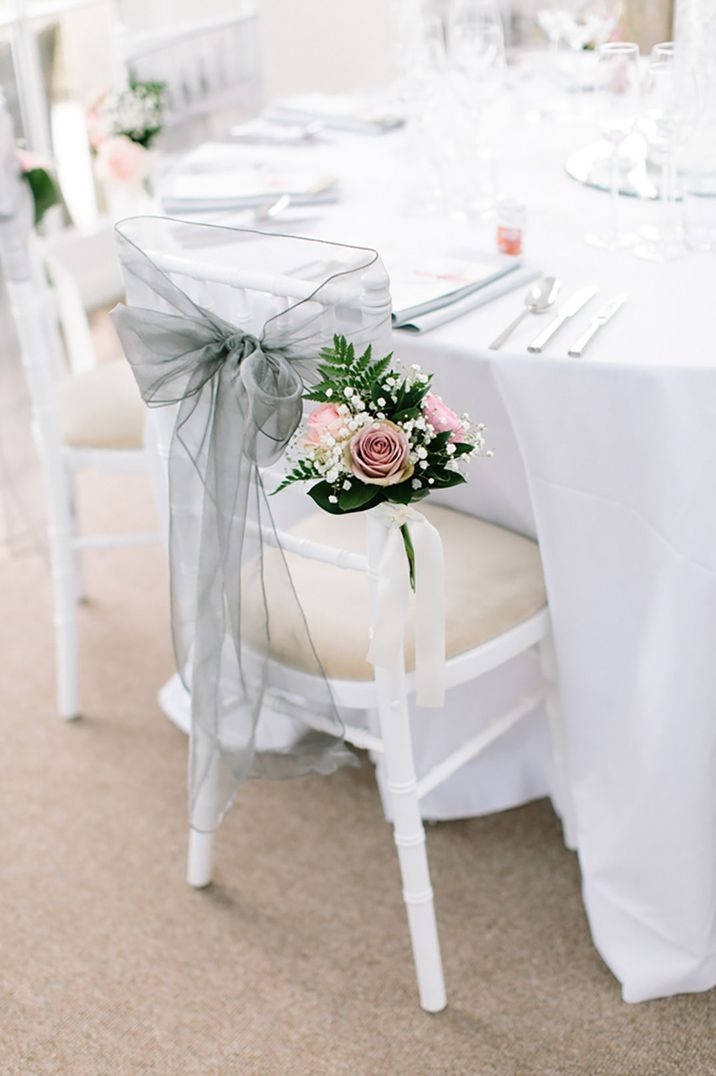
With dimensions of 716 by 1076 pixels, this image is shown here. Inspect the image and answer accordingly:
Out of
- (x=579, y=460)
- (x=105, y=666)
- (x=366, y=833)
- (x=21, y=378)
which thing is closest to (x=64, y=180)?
(x=21, y=378)

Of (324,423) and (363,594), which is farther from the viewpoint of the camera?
(363,594)

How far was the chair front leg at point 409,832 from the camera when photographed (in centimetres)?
144

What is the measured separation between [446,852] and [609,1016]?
0.39 m

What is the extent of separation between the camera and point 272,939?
1.76 metres

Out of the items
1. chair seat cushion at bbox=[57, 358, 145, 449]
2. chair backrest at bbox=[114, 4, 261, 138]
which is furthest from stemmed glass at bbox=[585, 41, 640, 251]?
chair backrest at bbox=[114, 4, 261, 138]

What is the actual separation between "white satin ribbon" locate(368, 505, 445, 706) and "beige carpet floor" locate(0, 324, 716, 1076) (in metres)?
0.51

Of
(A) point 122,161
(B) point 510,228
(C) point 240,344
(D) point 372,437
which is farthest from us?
(A) point 122,161

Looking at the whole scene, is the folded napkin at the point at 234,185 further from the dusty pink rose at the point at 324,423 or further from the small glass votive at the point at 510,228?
the dusty pink rose at the point at 324,423

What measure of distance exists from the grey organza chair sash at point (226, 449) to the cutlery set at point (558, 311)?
0.87 ft

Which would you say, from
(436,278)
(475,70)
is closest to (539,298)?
(436,278)

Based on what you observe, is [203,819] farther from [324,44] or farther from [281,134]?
[324,44]

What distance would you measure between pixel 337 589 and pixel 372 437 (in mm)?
404

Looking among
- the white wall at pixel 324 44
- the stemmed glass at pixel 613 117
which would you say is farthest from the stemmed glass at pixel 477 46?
the white wall at pixel 324 44

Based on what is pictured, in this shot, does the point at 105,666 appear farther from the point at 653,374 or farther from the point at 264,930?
the point at 653,374
